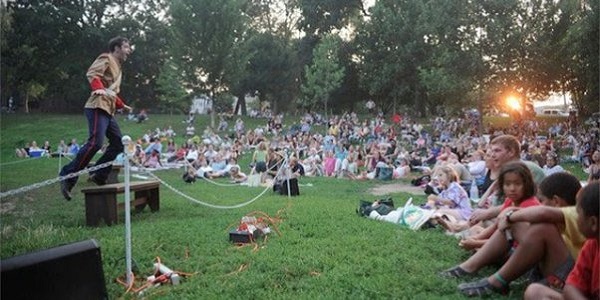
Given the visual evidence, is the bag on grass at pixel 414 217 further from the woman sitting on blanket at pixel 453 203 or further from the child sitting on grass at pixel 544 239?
the child sitting on grass at pixel 544 239

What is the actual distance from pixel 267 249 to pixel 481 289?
7.43 ft

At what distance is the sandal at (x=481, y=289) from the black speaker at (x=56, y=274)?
2820mm

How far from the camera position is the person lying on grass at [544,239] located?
3.35 meters

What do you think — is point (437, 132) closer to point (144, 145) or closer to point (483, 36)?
point (483, 36)

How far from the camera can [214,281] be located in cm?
399

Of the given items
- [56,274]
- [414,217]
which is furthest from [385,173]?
[56,274]

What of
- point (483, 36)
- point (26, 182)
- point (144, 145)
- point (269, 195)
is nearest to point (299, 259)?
point (269, 195)

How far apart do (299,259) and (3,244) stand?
3358 mm

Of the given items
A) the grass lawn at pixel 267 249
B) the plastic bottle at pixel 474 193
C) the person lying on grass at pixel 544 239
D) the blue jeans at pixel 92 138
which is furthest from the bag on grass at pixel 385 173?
the person lying on grass at pixel 544 239

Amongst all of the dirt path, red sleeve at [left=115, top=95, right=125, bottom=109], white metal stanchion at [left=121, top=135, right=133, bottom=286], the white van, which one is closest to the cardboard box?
white metal stanchion at [left=121, top=135, right=133, bottom=286]

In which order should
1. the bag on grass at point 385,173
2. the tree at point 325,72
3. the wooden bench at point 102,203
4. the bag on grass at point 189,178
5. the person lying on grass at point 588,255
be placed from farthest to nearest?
the tree at point 325,72 < the bag on grass at point 385,173 < the bag on grass at point 189,178 < the wooden bench at point 102,203 < the person lying on grass at point 588,255

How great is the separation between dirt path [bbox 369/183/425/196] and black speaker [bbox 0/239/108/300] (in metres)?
8.32

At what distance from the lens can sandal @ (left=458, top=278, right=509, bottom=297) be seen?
358cm

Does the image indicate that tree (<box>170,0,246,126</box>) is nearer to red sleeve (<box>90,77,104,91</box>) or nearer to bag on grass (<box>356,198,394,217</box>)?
bag on grass (<box>356,198,394,217</box>)
